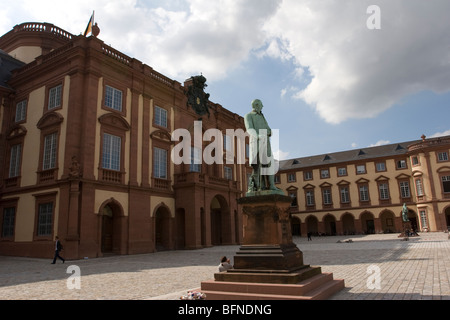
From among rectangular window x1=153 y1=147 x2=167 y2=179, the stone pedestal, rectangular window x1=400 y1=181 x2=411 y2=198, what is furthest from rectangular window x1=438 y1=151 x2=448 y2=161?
the stone pedestal

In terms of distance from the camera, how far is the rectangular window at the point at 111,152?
23.5 metres

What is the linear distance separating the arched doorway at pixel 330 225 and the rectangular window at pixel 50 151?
46.2 meters

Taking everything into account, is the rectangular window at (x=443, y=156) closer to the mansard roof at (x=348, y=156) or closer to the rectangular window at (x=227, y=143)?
the mansard roof at (x=348, y=156)

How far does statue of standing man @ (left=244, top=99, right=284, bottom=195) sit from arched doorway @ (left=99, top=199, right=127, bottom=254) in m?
16.0

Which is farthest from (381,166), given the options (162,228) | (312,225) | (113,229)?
(113,229)

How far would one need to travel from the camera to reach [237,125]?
3922 centimetres

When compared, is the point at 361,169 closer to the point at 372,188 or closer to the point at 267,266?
the point at 372,188

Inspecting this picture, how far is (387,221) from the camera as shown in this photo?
54156mm

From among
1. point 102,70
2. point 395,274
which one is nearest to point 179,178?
→ point 102,70

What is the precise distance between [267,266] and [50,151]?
66.8ft

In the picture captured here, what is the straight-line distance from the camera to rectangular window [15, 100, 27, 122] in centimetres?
2613
